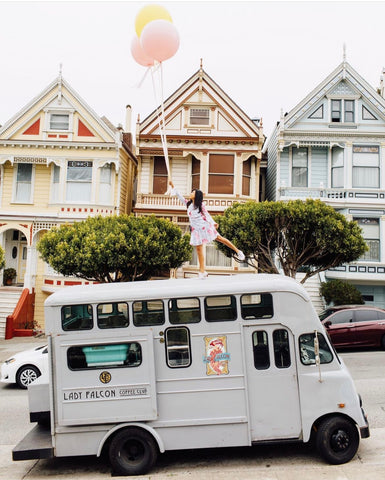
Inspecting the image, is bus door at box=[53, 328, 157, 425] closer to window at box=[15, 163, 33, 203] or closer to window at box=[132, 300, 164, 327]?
window at box=[132, 300, 164, 327]

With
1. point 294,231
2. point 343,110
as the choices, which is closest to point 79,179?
point 294,231

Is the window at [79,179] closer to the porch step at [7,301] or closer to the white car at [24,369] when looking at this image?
the porch step at [7,301]

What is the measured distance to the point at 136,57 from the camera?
9266 millimetres

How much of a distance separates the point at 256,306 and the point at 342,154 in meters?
17.8

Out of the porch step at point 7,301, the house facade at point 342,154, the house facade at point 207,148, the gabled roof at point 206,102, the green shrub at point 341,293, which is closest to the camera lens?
the green shrub at point 341,293

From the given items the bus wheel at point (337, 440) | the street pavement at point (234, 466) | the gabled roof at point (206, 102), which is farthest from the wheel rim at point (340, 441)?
the gabled roof at point (206, 102)

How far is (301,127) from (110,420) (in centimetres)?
1957

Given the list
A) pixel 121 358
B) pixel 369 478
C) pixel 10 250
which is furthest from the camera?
pixel 10 250

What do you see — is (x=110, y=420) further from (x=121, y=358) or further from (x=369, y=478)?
(x=369, y=478)

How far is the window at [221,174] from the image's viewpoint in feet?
76.0

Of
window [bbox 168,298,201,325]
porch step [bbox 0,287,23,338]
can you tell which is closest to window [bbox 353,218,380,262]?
window [bbox 168,298,201,325]

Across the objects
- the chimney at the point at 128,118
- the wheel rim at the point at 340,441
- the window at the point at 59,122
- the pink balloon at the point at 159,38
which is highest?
the chimney at the point at 128,118

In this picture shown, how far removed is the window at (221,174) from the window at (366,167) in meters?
6.21

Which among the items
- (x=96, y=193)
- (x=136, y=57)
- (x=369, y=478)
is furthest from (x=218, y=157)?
(x=369, y=478)
